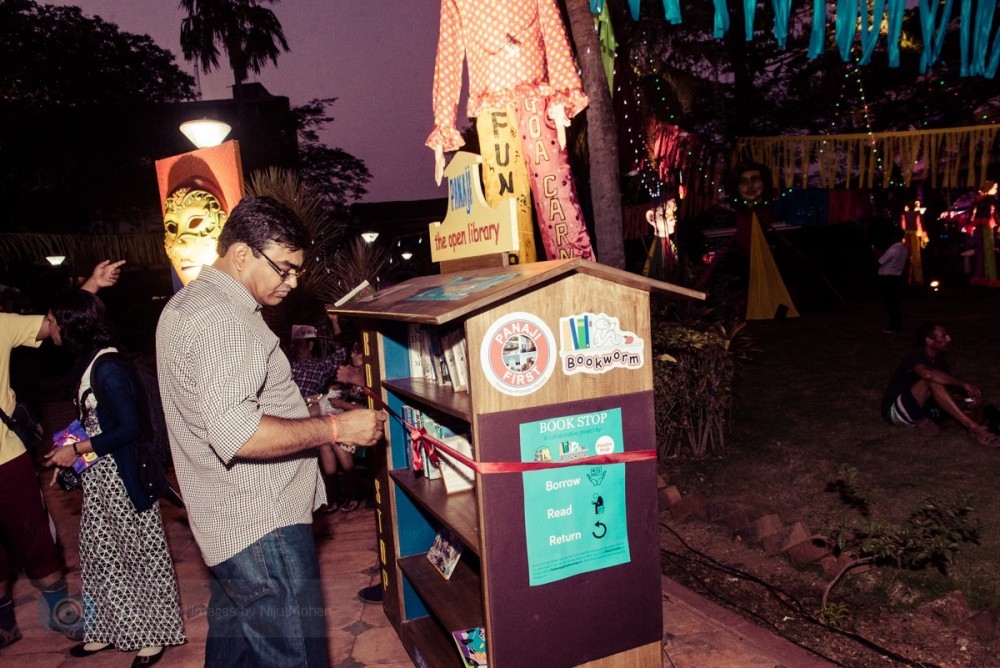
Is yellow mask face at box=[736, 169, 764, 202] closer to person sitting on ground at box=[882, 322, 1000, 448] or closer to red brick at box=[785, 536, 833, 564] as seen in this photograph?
person sitting on ground at box=[882, 322, 1000, 448]

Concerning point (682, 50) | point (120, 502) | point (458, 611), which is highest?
point (682, 50)

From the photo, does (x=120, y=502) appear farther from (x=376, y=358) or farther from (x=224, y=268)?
(x=224, y=268)

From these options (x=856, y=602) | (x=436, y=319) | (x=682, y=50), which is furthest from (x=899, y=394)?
(x=682, y=50)

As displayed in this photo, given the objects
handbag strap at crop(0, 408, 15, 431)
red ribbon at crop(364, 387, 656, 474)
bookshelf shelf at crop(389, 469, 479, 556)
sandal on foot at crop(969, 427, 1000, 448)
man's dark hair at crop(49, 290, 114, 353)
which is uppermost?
man's dark hair at crop(49, 290, 114, 353)

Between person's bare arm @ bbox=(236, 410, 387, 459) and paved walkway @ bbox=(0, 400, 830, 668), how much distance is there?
1.66 meters

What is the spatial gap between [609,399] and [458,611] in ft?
4.10

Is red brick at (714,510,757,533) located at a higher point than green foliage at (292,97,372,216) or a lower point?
lower

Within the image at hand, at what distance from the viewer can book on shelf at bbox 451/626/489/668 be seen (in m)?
2.54

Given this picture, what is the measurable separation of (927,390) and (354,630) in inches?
207

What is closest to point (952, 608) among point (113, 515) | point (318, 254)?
point (113, 515)

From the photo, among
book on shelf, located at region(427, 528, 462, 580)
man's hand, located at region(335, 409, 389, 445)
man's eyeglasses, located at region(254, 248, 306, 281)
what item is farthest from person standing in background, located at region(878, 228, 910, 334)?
man's eyeglasses, located at region(254, 248, 306, 281)

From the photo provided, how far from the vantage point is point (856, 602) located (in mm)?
3477

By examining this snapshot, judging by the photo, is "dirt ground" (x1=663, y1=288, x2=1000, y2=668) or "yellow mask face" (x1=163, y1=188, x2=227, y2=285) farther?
"yellow mask face" (x1=163, y1=188, x2=227, y2=285)

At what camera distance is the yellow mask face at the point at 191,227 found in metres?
6.26
